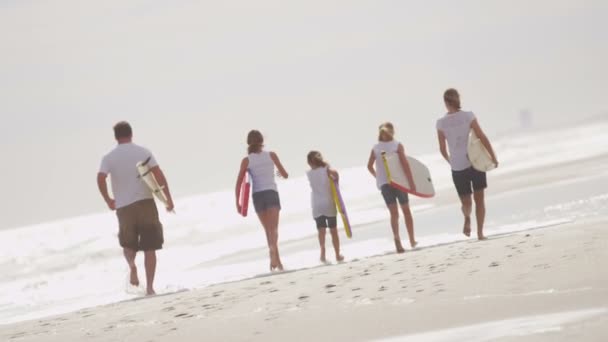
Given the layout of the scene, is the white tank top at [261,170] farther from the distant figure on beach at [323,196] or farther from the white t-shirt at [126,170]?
the white t-shirt at [126,170]

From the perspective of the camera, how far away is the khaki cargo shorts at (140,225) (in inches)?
433

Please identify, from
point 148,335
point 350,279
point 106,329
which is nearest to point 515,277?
point 350,279

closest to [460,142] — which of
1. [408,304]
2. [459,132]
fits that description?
[459,132]

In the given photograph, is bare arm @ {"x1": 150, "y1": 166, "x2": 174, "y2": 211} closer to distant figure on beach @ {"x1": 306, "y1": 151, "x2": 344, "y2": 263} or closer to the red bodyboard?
the red bodyboard

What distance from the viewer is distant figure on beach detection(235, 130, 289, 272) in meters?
12.5

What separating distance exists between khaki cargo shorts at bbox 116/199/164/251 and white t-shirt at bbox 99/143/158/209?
74mm

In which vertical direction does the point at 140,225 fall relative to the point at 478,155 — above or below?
below

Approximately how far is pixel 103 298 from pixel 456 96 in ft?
17.9

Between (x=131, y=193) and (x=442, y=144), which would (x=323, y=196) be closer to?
(x=442, y=144)

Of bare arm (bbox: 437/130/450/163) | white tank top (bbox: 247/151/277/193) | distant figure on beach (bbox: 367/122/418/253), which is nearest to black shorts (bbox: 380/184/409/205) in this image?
distant figure on beach (bbox: 367/122/418/253)

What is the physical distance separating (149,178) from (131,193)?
9.6 inches

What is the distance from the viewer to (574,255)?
26.1 ft

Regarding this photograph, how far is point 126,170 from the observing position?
431 inches

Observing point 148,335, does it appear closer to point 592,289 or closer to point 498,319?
point 498,319
